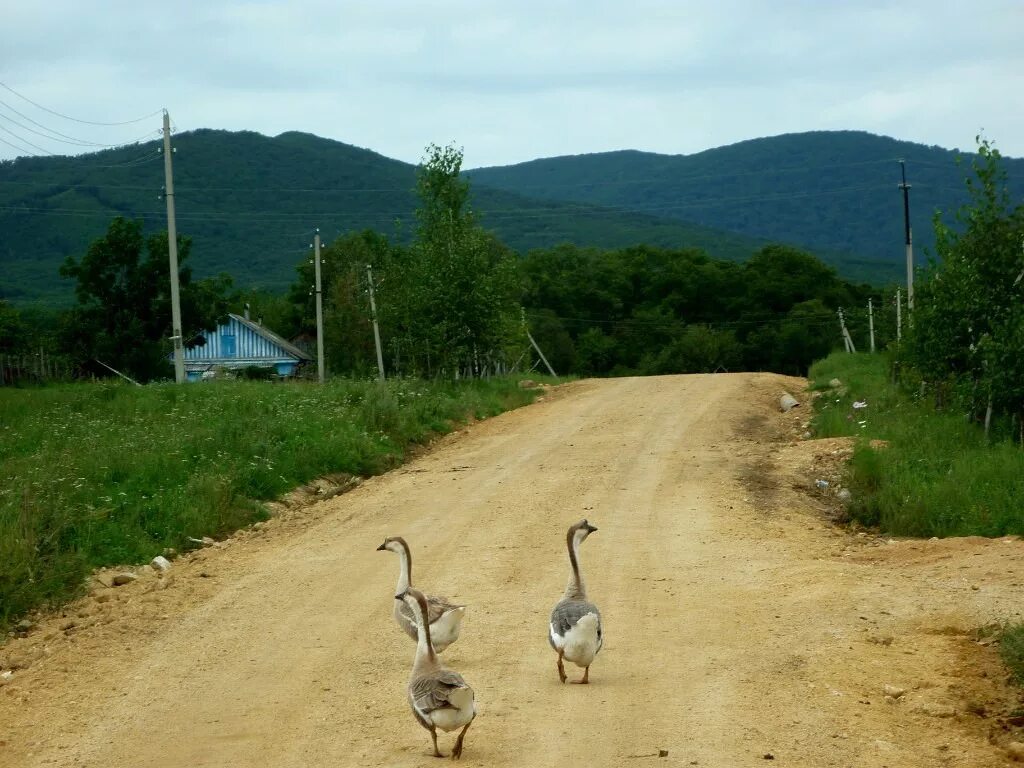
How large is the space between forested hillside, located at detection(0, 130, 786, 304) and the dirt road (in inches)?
2491

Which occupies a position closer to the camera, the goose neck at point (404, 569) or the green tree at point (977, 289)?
the goose neck at point (404, 569)

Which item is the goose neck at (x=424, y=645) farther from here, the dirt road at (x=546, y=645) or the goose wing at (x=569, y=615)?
the goose wing at (x=569, y=615)

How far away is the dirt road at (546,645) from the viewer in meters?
7.09

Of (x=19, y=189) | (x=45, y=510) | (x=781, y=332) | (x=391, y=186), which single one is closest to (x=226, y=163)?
(x=391, y=186)

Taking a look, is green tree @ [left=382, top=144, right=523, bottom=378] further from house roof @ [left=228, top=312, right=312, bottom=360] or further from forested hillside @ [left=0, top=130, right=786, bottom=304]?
forested hillside @ [left=0, top=130, right=786, bottom=304]

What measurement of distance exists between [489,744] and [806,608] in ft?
13.1

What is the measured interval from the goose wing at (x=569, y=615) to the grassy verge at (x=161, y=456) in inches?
212

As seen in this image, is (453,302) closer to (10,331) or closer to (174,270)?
(174,270)

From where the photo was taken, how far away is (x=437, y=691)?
6.54 meters

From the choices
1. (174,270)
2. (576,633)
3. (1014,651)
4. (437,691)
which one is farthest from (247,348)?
(437,691)

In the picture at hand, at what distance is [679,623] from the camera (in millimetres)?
9625

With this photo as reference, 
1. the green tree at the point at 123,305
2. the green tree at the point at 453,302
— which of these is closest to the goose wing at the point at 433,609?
the green tree at the point at 453,302

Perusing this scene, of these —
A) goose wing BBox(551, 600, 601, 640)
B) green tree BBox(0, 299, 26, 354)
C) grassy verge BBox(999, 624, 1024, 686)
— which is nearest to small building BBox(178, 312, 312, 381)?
green tree BBox(0, 299, 26, 354)

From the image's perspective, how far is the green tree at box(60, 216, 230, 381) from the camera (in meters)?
44.3
